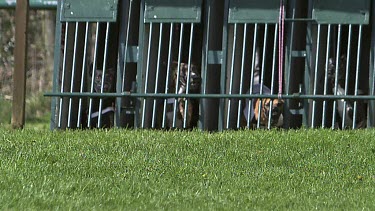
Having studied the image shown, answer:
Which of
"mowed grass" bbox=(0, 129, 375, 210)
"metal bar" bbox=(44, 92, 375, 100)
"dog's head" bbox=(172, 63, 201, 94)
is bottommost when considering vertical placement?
"mowed grass" bbox=(0, 129, 375, 210)

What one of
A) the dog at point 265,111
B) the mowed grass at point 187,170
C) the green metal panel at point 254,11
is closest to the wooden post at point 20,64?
the mowed grass at point 187,170

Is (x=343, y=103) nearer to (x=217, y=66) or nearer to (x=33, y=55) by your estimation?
(x=217, y=66)

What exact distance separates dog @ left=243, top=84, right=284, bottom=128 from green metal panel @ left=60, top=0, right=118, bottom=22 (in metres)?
1.67

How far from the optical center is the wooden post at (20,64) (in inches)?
489

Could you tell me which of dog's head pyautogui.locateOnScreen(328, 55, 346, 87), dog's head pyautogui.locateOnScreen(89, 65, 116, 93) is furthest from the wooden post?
dog's head pyautogui.locateOnScreen(328, 55, 346, 87)

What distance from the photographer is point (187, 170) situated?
9586 millimetres

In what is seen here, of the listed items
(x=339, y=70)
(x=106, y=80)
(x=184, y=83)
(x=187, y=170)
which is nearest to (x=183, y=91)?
(x=184, y=83)

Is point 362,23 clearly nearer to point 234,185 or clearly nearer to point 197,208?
point 234,185

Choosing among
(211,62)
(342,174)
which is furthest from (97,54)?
(342,174)

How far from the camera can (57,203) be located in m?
8.27

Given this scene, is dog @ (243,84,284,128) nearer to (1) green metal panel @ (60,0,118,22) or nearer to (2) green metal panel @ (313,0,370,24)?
(2) green metal panel @ (313,0,370,24)

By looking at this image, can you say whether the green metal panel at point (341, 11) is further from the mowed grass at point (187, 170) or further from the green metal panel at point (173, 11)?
the mowed grass at point (187, 170)

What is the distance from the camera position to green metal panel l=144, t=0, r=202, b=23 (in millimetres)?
12500

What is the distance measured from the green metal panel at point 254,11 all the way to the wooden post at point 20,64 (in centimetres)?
210
